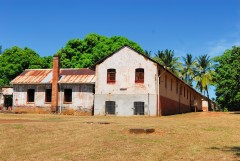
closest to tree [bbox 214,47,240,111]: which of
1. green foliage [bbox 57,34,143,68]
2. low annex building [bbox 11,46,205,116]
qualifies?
low annex building [bbox 11,46,205,116]

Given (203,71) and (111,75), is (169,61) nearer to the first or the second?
(203,71)

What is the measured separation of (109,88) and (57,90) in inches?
298

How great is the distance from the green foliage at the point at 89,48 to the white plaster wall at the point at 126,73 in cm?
1801

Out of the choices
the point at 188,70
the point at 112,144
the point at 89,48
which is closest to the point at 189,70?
the point at 188,70

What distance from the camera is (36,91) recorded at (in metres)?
41.9

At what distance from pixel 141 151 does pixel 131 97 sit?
24659 millimetres

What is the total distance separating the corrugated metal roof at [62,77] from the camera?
40656 mm

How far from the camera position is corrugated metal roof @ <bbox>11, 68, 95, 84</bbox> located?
→ 133 feet

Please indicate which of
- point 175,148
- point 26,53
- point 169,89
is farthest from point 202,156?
point 26,53

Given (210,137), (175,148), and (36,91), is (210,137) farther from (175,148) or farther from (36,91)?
(36,91)

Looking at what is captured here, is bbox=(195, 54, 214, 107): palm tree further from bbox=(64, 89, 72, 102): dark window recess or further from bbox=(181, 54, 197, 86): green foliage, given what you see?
bbox=(64, 89, 72, 102): dark window recess

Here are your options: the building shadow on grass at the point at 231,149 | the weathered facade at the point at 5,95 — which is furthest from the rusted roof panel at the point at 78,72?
the building shadow on grass at the point at 231,149

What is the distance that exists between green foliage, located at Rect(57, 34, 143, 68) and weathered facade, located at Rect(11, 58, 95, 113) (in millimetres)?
11942

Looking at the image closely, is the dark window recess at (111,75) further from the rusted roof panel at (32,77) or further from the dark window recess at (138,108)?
the rusted roof panel at (32,77)
